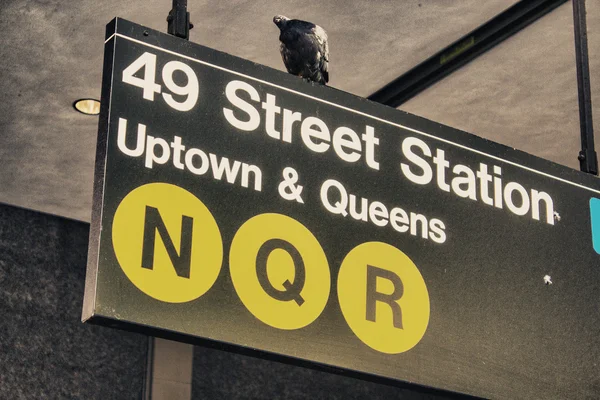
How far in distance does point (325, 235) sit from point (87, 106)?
121 inches

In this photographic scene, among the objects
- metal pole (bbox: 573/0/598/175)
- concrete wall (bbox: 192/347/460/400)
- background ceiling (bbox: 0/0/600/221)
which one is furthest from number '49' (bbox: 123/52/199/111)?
concrete wall (bbox: 192/347/460/400)

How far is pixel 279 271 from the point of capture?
230 centimetres

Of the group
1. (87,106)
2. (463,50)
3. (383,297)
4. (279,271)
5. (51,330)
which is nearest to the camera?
(279,271)

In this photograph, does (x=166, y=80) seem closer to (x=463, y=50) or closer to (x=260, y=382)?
(x=463, y=50)

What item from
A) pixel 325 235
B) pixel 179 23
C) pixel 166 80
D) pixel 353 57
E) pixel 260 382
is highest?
pixel 353 57

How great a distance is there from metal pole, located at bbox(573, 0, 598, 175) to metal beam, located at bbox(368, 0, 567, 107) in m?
1.29

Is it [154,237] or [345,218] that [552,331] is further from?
[154,237]

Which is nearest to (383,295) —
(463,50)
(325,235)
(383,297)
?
(383,297)

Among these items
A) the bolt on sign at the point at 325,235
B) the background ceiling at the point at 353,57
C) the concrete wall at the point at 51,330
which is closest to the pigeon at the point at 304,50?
the bolt on sign at the point at 325,235

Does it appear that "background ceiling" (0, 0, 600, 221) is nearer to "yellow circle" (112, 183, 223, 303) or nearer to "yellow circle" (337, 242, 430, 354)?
"yellow circle" (337, 242, 430, 354)

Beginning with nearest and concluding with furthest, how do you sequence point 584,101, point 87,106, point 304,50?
point 304,50, point 584,101, point 87,106

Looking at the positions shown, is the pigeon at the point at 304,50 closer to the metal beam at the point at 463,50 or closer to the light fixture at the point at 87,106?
the metal beam at the point at 463,50

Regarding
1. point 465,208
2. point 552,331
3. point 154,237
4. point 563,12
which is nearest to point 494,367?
point 552,331

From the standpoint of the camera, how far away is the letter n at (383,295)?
238cm
